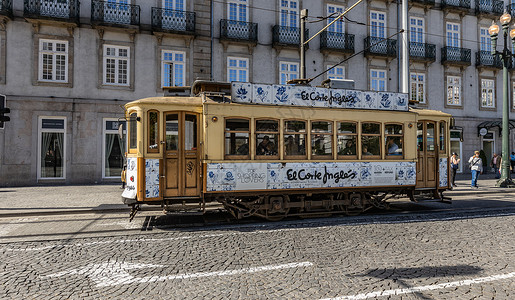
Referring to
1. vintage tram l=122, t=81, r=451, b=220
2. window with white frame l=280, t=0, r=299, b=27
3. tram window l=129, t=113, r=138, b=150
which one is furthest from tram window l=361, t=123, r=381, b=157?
window with white frame l=280, t=0, r=299, b=27

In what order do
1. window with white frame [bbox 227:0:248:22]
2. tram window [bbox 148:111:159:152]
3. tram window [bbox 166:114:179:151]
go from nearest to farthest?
tram window [bbox 148:111:159:152], tram window [bbox 166:114:179:151], window with white frame [bbox 227:0:248:22]

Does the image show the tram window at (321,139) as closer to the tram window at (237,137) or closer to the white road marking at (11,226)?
the tram window at (237,137)

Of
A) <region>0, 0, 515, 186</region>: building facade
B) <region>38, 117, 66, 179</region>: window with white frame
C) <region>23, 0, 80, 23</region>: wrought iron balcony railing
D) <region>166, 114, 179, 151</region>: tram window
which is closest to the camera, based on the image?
<region>166, 114, 179, 151</region>: tram window

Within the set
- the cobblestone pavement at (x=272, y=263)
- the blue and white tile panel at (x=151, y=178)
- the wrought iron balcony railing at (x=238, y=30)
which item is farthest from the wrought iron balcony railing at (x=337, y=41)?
the blue and white tile panel at (x=151, y=178)

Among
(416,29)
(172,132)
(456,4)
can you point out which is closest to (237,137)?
(172,132)

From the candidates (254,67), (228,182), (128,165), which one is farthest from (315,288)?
(254,67)

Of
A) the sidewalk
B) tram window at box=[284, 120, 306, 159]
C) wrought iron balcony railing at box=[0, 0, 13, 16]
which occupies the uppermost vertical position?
wrought iron balcony railing at box=[0, 0, 13, 16]

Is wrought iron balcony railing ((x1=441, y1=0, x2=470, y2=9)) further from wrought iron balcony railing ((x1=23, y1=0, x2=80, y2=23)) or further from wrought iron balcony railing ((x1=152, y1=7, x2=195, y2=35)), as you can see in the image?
wrought iron balcony railing ((x1=23, y1=0, x2=80, y2=23))

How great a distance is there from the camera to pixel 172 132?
7836 millimetres

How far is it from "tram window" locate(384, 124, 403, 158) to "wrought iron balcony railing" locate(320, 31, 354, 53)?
12995mm

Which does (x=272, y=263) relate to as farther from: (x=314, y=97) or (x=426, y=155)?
(x=426, y=155)

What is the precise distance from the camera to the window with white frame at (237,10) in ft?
64.8

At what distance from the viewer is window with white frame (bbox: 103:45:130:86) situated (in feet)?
58.3

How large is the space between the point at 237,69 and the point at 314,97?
12.1 metres
